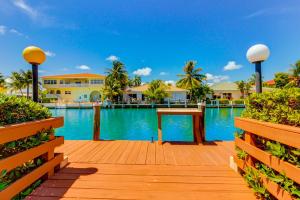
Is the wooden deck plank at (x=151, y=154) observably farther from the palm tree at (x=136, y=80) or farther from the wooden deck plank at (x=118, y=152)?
the palm tree at (x=136, y=80)

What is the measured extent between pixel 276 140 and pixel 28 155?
2.69 metres

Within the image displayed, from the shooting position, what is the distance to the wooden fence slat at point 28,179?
1.59m

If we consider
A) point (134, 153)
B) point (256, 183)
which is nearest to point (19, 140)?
point (134, 153)

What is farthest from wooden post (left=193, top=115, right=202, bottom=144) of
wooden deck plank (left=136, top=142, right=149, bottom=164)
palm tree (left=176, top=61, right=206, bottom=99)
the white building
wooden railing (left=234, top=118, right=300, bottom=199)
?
palm tree (left=176, top=61, right=206, bottom=99)

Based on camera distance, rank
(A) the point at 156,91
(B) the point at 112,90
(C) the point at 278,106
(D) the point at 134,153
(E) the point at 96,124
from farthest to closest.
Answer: (B) the point at 112,90 → (A) the point at 156,91 → (E) the point at 96,124 → (D) the point at 134,153 → (C) the point at 278,106

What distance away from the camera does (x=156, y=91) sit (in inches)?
1108

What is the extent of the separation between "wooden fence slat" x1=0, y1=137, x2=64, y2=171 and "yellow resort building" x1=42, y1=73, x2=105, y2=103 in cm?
3414

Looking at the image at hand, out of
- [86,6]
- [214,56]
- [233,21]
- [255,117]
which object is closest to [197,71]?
[214,56]

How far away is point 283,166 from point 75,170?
9.48 feet

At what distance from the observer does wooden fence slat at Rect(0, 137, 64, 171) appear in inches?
62.0

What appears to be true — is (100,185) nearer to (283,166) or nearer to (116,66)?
(283,166)

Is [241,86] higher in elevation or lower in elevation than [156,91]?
higher

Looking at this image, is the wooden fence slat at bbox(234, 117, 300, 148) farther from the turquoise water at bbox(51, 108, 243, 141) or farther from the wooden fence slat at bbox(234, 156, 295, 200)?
the turquoise water at bbox(51, 108, 243, 141)

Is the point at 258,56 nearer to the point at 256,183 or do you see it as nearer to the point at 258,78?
the point at 258,78
